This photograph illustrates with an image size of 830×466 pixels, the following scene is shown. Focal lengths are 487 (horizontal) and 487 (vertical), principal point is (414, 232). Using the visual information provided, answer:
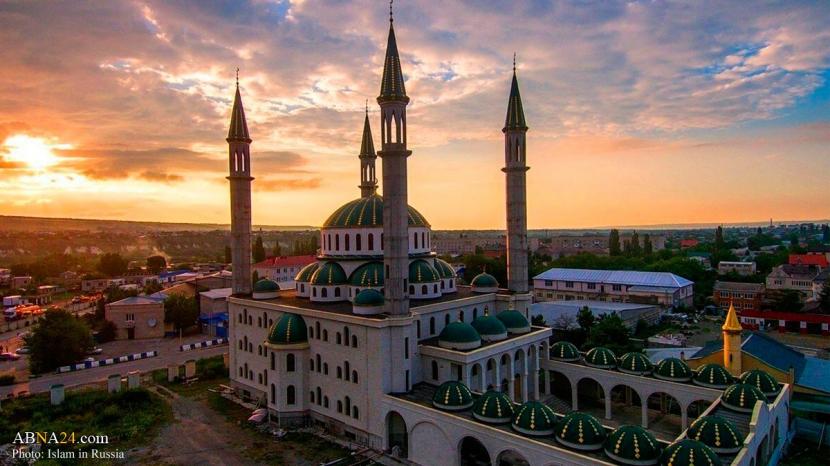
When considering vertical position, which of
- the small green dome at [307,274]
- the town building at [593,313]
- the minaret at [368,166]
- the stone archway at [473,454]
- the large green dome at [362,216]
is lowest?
the stone archway at [473,454]

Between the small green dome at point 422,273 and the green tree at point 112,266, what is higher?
the small green dome at point 422,273

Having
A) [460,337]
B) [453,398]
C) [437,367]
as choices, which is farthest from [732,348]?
[453,398]

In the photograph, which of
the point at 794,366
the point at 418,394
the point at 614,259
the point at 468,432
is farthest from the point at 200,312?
the point at 614,259

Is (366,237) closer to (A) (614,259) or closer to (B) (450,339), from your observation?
(B) (450,339)

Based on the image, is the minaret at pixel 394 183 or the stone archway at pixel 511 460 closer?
the stone archway at pixel 511 460

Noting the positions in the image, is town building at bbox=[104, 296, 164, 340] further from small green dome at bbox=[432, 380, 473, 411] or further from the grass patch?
small green dome at bbox=[432, 380, 473, 411]

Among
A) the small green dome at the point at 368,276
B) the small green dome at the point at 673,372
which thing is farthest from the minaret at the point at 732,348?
the small green dome at the point at 368,276

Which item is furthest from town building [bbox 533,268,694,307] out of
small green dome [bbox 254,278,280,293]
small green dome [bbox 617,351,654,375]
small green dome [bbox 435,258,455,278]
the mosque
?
small green dome [bbox 254,278,280,293]

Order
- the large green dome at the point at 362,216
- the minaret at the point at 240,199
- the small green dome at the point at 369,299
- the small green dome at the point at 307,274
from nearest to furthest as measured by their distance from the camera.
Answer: the small green dome at the point at 369,299 < the large green dome at the point at 362,216 < the small green dome at the point at 307,274 < the minaret at the point at 240,199

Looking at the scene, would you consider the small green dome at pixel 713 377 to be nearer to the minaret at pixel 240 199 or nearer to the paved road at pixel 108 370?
the minaret at pixel 240 199
